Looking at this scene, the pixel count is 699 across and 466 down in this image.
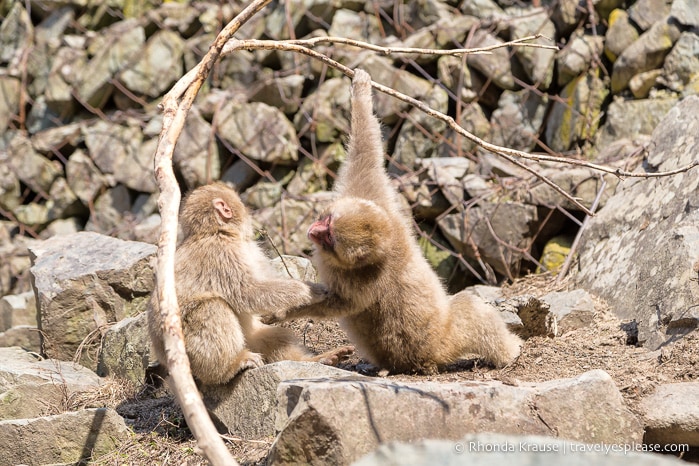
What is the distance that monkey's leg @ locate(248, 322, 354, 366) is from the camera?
176 inches

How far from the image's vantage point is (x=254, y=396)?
157 inches

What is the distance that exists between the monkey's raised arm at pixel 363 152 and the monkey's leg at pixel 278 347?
35.4 inches

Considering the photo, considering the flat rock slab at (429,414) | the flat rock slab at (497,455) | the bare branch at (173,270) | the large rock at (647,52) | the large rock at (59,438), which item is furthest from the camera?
the large rock at (647,52)

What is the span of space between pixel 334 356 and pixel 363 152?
121 centimetres

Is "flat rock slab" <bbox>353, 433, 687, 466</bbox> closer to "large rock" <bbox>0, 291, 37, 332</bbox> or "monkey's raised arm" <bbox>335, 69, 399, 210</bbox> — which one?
"monkey's raised arm" <bbox>335, 69, 399, 210</bbox>

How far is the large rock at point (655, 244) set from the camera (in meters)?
4.41

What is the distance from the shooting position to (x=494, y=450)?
205cm

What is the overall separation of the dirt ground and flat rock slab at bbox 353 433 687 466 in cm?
154

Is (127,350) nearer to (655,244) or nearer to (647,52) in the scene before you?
(655,244)

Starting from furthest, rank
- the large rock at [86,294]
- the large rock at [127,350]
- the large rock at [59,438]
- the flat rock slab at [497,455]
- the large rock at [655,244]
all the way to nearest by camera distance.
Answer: the large rock at [86,294] < the large rock at [127,350] < the large rock at [655,244] < the large rock at [59,438] < the flat rock slab at [497,455]

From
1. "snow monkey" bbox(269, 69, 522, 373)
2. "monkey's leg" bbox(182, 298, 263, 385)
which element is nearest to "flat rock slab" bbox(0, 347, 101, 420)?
"monkey's leg" bbox(182, 298, 263, 385)

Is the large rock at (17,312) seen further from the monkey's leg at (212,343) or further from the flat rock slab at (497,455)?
the flat rock slab at (497,455)

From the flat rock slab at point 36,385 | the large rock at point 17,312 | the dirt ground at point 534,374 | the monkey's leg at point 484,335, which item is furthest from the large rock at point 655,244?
the large rock at point 17,312

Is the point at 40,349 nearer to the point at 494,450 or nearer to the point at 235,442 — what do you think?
the point at 235,442
